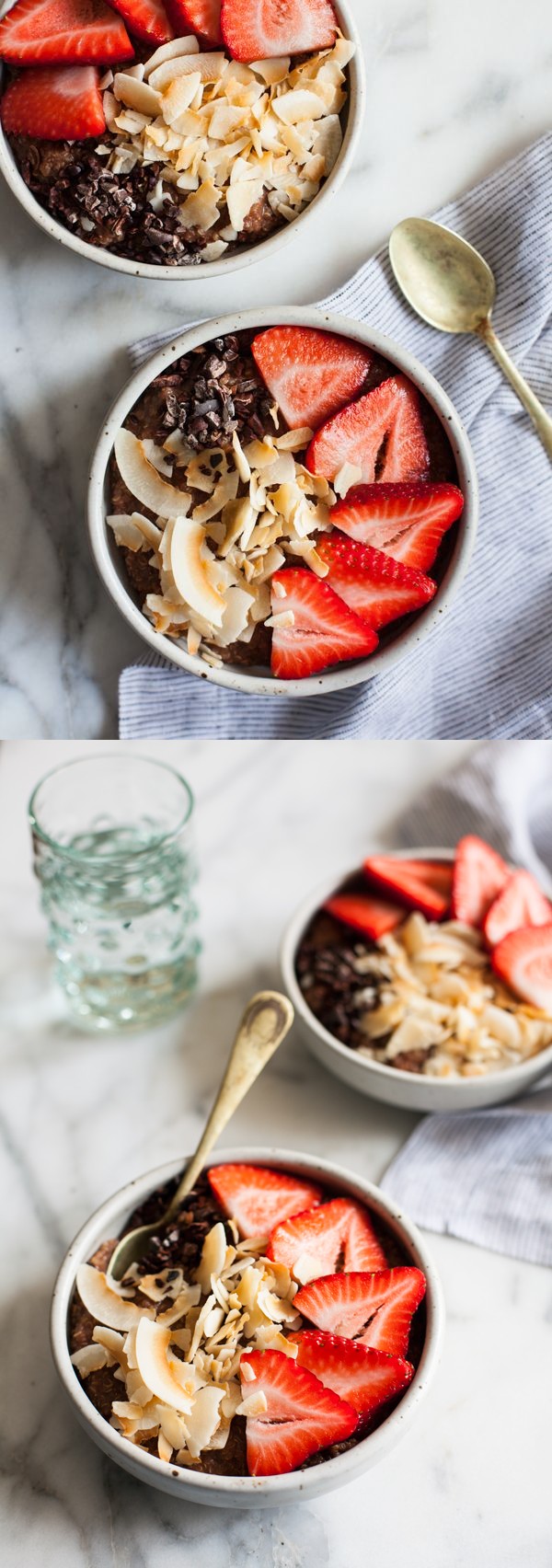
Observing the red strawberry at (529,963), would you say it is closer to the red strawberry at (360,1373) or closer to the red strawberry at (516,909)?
the red strawberry at (516,909)

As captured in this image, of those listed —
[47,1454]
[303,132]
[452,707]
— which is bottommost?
[47,1454]

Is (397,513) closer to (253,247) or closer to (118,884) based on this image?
(253,247)

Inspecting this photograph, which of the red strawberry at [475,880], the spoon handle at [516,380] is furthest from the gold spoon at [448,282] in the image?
the red strawberry at [475,880]

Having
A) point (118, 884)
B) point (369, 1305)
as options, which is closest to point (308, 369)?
point (118, 884)

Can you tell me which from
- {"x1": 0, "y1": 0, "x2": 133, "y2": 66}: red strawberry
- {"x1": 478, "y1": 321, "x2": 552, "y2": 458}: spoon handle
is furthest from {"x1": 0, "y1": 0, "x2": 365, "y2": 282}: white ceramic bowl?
{"x1": 478, "y1": 321, "x2": 552, "y2": 458}: spoon handle

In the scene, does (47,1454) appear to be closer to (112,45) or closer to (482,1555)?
(482,1555)

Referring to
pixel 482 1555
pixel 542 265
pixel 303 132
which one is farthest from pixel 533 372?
pixel 482 1555

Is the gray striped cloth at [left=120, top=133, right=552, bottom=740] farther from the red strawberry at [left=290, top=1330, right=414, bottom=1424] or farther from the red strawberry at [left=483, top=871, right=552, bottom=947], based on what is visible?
the red strawberry at [left=290, top=1330, right=414, bottom=1424]
